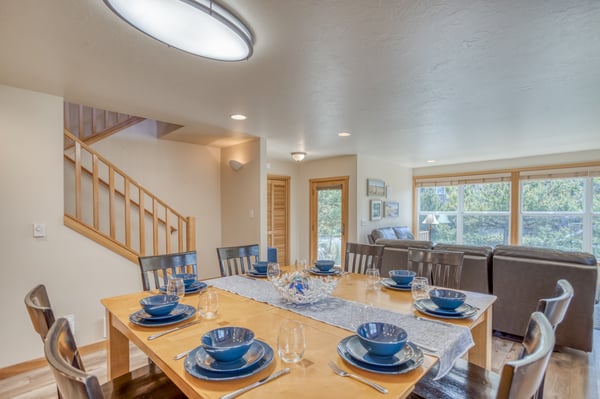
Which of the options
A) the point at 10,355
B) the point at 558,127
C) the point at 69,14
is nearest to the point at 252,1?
the point at 69,14

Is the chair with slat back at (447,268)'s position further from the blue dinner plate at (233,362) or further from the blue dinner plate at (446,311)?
the blue dinner plate at (233,362)

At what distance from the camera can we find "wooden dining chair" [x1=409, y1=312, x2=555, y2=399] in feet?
2.17

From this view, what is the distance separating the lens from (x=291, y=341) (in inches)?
39.2

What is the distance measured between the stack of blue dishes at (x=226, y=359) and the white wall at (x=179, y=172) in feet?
11.5

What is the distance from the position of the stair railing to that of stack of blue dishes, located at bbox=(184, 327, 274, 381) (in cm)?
231

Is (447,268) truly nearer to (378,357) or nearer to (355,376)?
(378,357)

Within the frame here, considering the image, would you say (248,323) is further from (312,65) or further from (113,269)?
(113,269)

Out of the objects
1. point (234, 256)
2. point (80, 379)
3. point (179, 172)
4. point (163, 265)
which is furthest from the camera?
point (179, 172)

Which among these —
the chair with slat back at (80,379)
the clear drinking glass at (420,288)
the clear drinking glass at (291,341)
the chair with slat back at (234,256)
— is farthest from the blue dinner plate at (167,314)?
the clear drinking glass at (420,288)

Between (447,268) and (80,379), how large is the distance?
2.13 m

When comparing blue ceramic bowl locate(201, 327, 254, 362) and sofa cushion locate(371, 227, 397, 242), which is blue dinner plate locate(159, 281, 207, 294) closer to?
blue ceramic bowl locate(201, 327, 254, 362)

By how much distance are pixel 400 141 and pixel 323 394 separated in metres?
4.02

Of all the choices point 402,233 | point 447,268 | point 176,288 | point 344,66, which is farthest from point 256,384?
point 402,233

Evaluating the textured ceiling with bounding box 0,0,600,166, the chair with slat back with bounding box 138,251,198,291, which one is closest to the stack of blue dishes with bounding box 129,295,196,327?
the chair with slat back with bounding box 138,251,198,291
